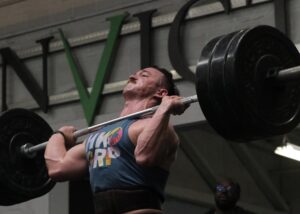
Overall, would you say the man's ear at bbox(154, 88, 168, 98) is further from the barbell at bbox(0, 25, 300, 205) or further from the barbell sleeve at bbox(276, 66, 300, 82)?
the barbell sleeve at bbox(276, 66, 300, 82)

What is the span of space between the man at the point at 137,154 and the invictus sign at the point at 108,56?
5.61 feet

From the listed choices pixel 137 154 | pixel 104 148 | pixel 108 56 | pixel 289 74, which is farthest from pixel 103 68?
pixel 289 74

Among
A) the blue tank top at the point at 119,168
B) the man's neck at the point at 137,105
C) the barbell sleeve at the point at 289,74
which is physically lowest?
the blue tank top at the point at 119,168

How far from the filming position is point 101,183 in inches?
91.7

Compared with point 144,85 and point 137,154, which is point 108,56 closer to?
point 144,85

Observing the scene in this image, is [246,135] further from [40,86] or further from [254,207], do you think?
[254,207]

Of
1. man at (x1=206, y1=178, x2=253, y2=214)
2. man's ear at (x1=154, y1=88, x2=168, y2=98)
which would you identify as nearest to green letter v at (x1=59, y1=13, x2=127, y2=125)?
man at (x1=206, y1=178, x2=253, y2=214)

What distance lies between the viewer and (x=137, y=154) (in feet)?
7.30

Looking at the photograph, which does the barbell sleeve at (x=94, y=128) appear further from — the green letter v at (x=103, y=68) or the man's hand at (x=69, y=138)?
the green letter v at (x=103, y=68)

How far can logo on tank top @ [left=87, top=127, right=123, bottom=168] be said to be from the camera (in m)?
2.33

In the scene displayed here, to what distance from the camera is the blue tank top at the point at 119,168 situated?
2287 millimetres

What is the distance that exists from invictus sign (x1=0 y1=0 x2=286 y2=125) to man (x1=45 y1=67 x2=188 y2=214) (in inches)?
67.3

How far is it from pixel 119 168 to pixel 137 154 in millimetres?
104

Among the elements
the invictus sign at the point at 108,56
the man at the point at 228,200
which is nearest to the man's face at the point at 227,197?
the man at the point at 228,200
